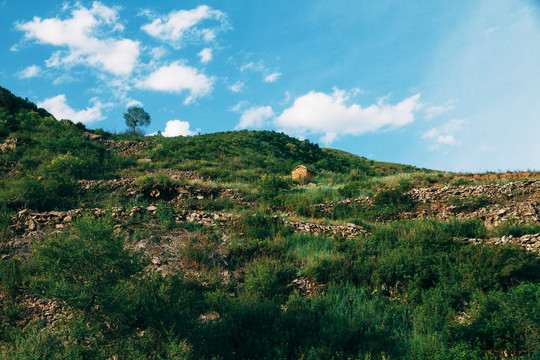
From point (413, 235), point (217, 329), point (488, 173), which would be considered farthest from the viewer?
point (488, 173)

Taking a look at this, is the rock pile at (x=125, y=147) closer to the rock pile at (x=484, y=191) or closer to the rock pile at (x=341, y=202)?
the rock pile at (x=341, y=202)

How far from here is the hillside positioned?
157 inches

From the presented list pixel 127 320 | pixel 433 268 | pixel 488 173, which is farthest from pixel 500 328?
pixel 488 173

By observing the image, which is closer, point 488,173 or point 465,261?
point 465,261

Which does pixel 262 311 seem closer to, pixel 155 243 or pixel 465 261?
pixel 155 243

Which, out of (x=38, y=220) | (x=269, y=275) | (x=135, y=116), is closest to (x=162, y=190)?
(x=38, y=220)

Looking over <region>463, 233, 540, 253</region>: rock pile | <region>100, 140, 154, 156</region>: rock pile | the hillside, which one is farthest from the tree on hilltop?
<region>463, 233, 540, 253</region>: rock pile

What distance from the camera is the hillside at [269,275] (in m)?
3.99

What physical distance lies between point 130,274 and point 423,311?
4.89 meters

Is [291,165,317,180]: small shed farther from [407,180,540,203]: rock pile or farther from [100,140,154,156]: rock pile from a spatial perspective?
[100,140,154,156]: rock pile

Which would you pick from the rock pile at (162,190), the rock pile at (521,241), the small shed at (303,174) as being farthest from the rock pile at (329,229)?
the small shed at (303,174)

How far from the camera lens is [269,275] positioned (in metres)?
5.85

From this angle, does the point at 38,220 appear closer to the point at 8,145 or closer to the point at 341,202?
the point at 341,202

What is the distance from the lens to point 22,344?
4.04m
